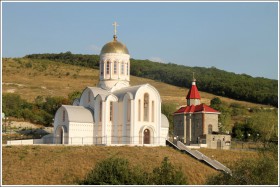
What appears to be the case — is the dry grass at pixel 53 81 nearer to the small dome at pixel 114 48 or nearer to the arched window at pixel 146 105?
the small dome at pixel 114 48

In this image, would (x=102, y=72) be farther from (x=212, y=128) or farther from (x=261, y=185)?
(x=261, y=185)

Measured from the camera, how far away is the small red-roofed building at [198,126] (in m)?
51.1

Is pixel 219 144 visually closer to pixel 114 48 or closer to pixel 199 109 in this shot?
pixel 199 109

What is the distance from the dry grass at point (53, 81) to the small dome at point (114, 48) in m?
35.5

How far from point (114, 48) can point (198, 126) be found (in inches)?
409

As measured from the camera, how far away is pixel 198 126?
174 feet

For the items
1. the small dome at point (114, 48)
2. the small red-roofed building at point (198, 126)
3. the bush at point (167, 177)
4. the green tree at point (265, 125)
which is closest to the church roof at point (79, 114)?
the small dome at point (114, 48)

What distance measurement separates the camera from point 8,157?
39.5 metres

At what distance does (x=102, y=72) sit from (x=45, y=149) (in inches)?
410

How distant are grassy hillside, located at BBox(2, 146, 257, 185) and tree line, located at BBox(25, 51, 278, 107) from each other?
55.2 meters

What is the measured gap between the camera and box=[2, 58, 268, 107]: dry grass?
93312mm

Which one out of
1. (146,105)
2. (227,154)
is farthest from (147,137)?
(227,154)

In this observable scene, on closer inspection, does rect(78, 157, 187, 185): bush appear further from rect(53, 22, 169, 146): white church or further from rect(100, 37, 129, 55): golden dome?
rect(100, 37, 129, 55): golden dome

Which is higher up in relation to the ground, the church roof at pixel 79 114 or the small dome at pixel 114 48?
the small dome at pixel 114 48
